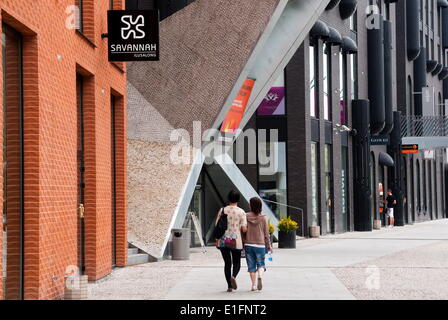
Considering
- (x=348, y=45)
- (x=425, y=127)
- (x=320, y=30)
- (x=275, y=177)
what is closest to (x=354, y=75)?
(x=348, y=45)

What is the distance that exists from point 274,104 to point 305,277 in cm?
1748

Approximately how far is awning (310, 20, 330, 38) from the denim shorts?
70.1 feet

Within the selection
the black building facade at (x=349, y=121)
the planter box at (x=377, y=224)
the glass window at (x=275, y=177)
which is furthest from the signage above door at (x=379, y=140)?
the glass window at (x=275, y=177)

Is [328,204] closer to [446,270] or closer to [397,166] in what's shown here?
[397,166]

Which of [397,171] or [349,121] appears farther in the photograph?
[397,171]

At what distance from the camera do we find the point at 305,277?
1673cm

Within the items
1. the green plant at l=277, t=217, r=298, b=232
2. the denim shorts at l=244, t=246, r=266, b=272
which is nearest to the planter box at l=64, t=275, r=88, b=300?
the denim shorts at l=244, t=246, r=266, b=272

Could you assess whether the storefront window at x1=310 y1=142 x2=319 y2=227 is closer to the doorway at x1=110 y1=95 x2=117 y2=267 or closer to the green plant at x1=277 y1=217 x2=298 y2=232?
the green plant at x1=277 y1=217 x2=298 y2=232

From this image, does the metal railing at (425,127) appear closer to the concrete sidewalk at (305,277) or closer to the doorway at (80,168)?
the concrete sidewalk at (305,277)

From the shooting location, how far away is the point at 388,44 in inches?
1815

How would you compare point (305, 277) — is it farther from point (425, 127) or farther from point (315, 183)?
point (425, 127)

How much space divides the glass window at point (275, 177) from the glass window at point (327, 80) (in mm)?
4205

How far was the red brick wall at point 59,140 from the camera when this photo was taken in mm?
12258

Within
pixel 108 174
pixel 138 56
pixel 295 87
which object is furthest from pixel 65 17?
pixel 295 87
